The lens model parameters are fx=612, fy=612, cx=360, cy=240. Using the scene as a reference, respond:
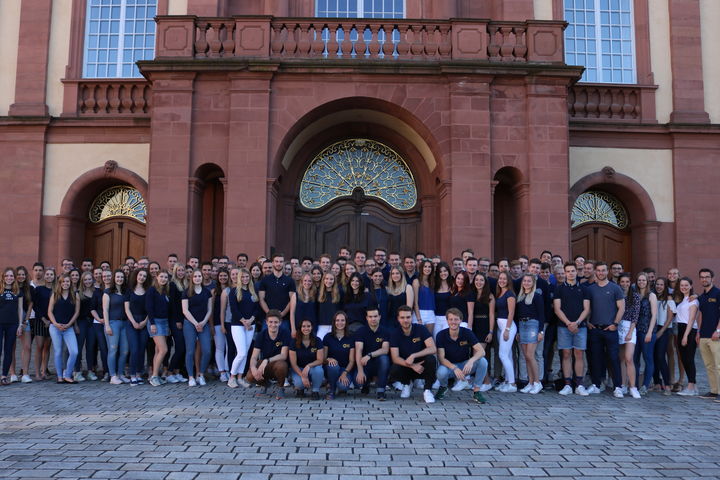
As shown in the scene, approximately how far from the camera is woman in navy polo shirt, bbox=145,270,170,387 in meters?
8.74

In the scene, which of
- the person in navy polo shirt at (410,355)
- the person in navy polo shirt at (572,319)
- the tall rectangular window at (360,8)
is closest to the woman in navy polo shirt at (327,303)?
the person in navy polo shirt at (410,355)

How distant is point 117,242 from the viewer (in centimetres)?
1532

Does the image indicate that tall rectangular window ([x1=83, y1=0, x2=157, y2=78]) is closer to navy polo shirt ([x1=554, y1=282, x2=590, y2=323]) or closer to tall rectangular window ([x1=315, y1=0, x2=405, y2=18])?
tall rectangular window ([x1=315, y1=0, x2=405, y2=18])

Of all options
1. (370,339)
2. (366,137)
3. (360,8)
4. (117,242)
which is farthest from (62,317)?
(360,8)

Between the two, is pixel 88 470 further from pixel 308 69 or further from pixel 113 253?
pixel 113 253

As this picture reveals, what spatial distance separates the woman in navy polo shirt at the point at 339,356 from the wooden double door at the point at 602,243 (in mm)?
9336

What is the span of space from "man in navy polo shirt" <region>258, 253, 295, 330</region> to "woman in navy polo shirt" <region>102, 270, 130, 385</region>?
2066mm

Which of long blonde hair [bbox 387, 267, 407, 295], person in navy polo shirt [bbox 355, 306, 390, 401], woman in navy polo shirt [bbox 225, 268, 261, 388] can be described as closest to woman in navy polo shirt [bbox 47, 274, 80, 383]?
woman in navy polo shirt [bbox 225, 268, 261, 388]

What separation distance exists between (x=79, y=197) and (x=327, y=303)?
9528 mm

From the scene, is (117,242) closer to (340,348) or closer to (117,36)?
(117,36)

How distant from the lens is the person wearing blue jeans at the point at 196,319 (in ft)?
28.8

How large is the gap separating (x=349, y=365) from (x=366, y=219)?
24.3 ft

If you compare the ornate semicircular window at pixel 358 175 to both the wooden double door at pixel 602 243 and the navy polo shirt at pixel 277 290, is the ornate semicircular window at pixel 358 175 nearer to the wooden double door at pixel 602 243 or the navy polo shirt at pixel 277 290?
the wooden double door at pixel 602 243

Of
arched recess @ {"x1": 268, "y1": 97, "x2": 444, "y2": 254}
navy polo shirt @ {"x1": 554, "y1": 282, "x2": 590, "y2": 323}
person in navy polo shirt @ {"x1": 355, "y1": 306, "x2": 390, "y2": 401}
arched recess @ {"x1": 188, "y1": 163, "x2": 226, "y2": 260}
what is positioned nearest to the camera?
person in navy polo shirt @ {"x1": 355, "y1": 306, "x2": 390, "y2": 401}
